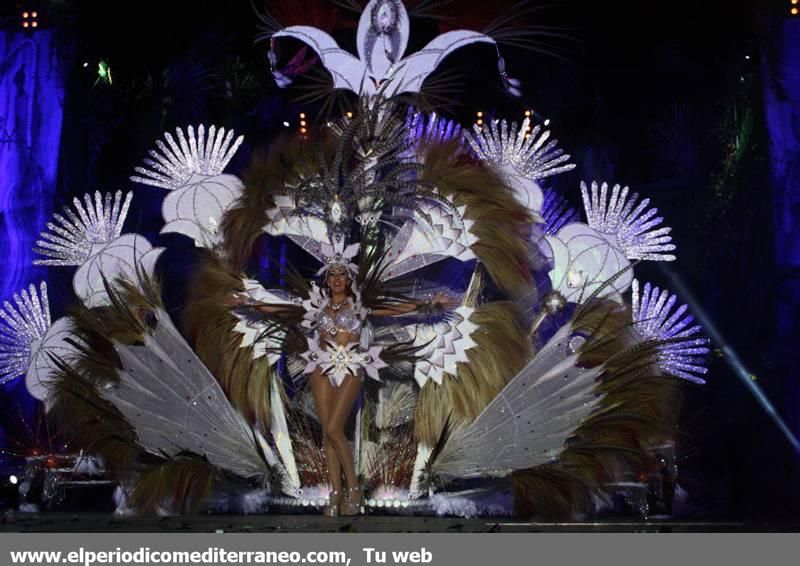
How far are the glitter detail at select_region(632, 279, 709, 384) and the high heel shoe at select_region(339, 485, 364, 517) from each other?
1.87 metres

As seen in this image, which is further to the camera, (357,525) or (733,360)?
(733,360)

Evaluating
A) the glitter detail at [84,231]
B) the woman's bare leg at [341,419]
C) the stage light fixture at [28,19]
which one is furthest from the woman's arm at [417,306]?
the stage light fixture at [28,19]

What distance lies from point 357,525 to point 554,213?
2.35m

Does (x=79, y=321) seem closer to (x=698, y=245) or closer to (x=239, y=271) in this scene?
(x=239, y=271)

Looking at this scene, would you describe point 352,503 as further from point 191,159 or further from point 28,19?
point 28,19

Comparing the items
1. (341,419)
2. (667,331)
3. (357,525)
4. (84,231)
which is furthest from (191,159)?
(667,331)

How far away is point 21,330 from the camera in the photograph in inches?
278

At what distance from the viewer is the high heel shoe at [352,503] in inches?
237

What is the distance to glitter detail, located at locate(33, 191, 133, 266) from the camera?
697 cm

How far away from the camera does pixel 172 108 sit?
7.47 metres

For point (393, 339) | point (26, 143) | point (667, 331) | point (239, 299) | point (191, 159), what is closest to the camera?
point (239, 299)

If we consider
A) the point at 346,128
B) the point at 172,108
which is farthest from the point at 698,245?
the point at 172,108

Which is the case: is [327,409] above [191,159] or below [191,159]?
below

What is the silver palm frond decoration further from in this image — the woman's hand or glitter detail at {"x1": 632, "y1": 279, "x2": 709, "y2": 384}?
glitter detail at {"x1": 632, "y1": 279, "x2": 709, "y2": 384}
